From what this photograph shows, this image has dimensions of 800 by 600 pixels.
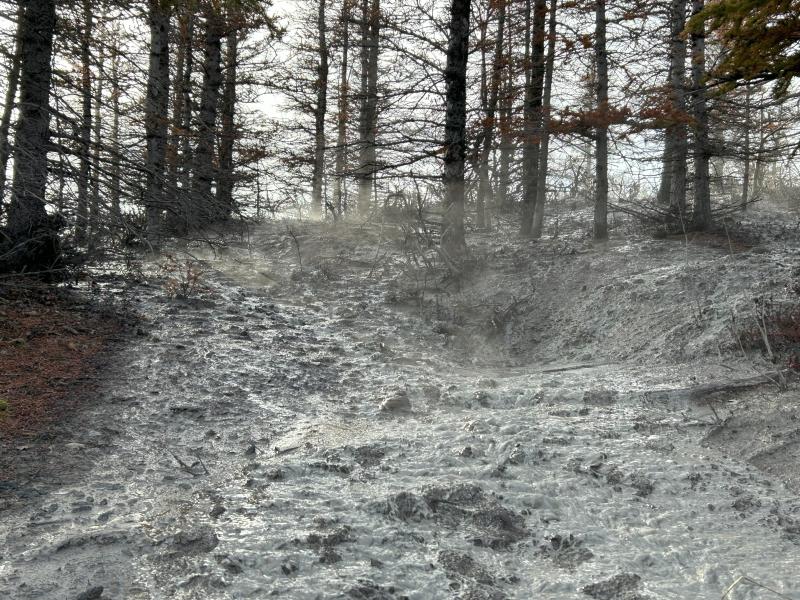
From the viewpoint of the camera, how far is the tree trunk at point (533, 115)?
10.3 meters

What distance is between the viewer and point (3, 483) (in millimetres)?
3273

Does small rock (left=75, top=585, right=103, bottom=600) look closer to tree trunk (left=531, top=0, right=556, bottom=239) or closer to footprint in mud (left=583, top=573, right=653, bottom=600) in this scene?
footprint in mud (left=583, top=573, right=653, bottom=600)

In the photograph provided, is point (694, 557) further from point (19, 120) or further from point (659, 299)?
point (19, 120)

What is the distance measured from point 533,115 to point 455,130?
187cm

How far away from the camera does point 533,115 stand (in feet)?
34.0

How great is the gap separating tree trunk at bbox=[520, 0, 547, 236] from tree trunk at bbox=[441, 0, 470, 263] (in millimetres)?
1446

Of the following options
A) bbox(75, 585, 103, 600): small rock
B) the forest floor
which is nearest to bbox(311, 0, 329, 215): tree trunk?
the forest floor

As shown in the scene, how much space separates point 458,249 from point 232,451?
640cm

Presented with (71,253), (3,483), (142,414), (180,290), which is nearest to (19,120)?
(71,253)

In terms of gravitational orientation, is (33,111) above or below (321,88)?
below

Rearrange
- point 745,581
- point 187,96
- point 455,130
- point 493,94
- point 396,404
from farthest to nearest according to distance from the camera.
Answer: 1. point 187,96
2. point 493,94
3. point 455,130
4. point 396,404
5. point 745,581

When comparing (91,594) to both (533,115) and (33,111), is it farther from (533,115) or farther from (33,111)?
(533,115)

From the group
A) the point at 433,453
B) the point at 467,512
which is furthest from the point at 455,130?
the point at 467,512

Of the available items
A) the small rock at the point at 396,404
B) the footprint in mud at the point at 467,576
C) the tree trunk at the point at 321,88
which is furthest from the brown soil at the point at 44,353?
the tree trunk at the point at 321,88
